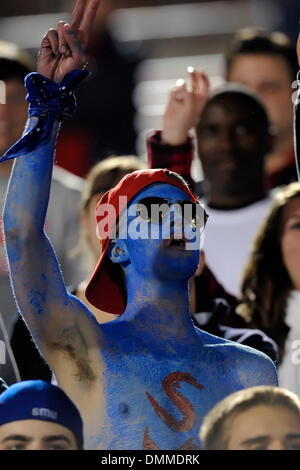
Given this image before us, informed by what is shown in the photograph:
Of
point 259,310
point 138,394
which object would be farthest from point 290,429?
point 259,310

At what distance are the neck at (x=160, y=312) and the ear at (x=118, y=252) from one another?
62 mm

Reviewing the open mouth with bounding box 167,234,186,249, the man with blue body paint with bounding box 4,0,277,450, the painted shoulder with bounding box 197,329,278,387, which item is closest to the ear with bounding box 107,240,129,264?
the man with blue body paint with bounding box 4,0,277,450

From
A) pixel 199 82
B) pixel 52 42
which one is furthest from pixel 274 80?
pixel 52 42

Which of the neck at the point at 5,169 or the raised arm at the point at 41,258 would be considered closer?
the raised arm at the point at 41,258

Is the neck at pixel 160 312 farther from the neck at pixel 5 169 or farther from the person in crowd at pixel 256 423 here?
the neck at pixel 5 169

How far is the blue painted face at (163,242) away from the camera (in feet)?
9.93

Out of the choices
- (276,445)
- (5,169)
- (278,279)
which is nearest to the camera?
(276,445)

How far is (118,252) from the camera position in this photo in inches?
123

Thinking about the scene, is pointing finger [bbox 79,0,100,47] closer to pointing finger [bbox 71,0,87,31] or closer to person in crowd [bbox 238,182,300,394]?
pointing finger [bbox 71,0,87,31]

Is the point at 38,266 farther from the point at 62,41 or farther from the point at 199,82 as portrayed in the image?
the point at 199,82

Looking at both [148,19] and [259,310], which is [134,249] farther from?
[148,19]

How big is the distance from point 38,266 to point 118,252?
0.26 meters

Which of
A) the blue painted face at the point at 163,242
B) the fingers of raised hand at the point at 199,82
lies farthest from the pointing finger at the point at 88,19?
the fingers of raised hand at the point at 199,82
